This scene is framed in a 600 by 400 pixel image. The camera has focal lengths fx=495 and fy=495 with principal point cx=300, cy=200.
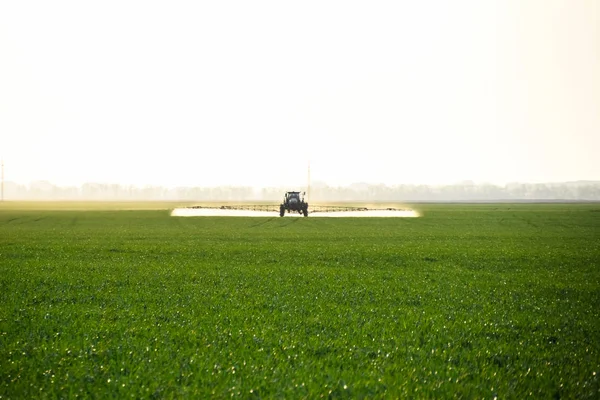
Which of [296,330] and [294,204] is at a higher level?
[294,204]

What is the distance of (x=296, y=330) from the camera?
12516 millimetres

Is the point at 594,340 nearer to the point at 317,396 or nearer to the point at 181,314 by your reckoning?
the point at 317,396

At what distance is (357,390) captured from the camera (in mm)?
8828

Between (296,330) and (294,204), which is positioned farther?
(294,204)

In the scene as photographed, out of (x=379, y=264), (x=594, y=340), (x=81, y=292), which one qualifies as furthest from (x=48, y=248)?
(x=594, y=340)

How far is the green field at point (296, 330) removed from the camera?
29.8 feet

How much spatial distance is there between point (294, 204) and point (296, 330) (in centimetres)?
6591

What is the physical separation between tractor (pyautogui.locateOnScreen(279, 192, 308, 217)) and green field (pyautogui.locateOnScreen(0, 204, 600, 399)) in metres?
52.4

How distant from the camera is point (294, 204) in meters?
78.4

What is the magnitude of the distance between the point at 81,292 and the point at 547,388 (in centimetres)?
1480

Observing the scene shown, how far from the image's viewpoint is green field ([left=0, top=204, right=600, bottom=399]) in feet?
29.8

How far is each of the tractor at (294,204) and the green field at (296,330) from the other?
52383 millimetres

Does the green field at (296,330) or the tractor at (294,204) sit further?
the tractor at (294,204)

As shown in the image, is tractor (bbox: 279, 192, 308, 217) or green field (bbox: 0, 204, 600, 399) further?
tractor (bbox: 279, 192, 308, 217)
